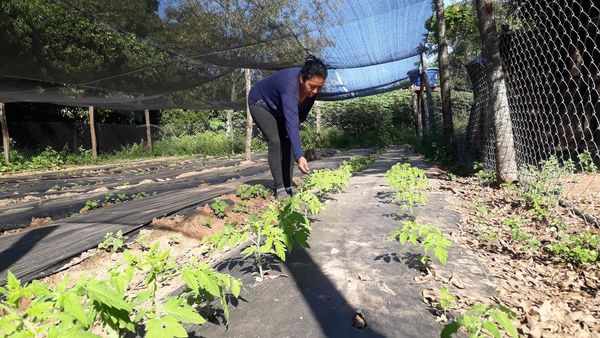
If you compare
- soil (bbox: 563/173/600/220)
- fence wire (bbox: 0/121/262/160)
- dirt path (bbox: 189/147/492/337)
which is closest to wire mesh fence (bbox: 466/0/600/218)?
soil (bbox: 563/173/600/220)

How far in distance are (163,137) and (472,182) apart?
55.6 ft

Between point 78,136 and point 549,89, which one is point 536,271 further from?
point 78,136

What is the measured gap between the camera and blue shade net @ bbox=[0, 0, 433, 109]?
5.07 metres

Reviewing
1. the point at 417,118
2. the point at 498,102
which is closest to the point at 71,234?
the point at 498,102

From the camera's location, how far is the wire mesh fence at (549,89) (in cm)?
393

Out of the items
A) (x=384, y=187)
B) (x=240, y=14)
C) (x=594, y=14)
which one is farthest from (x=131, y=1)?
(x=594, y=14)

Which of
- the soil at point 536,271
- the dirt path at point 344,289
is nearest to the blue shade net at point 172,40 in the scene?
the dirt path at point 344,289

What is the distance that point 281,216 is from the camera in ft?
6.79

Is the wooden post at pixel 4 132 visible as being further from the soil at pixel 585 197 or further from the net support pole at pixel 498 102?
the soil at pixel 585 197

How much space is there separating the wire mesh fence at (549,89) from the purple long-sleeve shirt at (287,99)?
212cm

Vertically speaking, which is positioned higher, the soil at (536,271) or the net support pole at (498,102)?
the net support pole at (498,102)

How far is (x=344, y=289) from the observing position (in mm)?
1927

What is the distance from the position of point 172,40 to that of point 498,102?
14.0 feet

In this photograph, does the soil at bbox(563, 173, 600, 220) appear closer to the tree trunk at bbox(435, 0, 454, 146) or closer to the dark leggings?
the dark leggings
